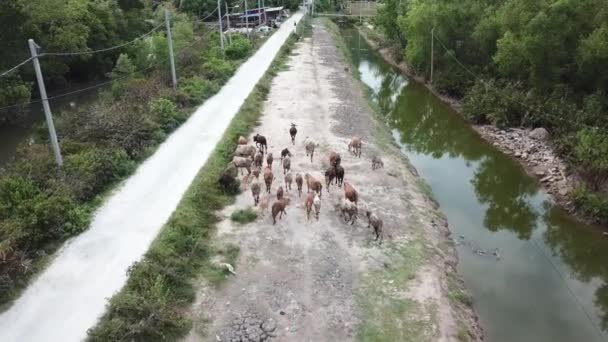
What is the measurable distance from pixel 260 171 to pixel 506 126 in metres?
19.9

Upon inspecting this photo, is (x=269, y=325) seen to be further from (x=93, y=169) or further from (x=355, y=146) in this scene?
(x=355, y=146)

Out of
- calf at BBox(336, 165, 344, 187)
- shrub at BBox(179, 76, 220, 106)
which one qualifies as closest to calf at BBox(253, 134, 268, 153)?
calf at BBox(336, 165, 344, 187)

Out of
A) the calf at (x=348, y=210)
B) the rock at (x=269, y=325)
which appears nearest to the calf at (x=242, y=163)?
the calf at (x=348, y=210)

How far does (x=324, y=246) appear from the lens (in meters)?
17.6

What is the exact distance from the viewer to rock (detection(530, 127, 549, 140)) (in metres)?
30.8

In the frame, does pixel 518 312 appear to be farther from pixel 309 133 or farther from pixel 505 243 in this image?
pixel 309 133

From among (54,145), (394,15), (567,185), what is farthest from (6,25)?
(394,15)

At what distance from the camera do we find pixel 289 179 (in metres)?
21.2

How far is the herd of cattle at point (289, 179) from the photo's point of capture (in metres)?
19.1

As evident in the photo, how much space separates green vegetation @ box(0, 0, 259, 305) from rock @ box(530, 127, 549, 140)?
22.2 meters

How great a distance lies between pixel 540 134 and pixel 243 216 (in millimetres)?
21429

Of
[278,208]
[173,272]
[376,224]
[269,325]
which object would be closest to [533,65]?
[376,224]

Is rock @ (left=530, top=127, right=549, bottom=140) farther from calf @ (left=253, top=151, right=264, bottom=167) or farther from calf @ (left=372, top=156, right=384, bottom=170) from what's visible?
calf @ (left=253, top=151, right=264, bottom=167)

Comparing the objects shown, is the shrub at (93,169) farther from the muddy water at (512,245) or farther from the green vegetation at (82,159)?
the muddy water at (512,245)
